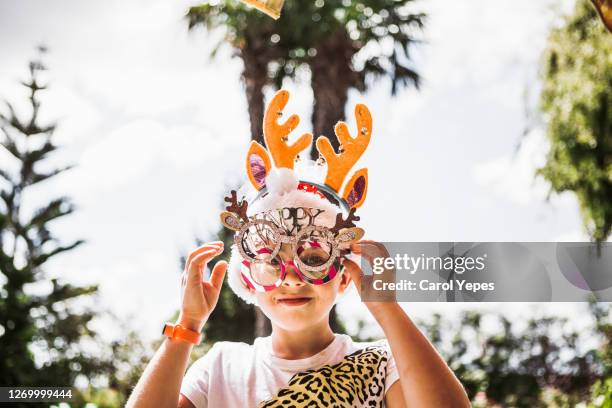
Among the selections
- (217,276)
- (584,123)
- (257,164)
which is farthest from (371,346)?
(584,123)

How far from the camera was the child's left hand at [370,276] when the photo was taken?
1317mm

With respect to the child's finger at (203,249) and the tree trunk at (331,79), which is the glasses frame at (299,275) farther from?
the tree trunk at (331,79)

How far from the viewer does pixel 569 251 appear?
342cm

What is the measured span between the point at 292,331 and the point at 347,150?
45cm

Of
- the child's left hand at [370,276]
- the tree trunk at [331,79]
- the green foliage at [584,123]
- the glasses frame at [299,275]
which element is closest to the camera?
the child's left hand at [370,276]

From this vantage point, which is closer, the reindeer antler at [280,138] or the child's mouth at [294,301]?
the child's mouth at [294,301]

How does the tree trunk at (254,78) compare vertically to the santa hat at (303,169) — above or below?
above

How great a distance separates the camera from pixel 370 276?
4.39 ft

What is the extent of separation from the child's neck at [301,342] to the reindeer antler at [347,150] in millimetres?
344

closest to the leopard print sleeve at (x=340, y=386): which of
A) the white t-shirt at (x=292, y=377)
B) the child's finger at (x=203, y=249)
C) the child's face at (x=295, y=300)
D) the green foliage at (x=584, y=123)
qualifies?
the white t-shirt at (x=292, y=377)

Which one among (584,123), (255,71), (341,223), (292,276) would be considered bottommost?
(292,276)

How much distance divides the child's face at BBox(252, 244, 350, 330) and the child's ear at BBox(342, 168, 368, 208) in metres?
0.23

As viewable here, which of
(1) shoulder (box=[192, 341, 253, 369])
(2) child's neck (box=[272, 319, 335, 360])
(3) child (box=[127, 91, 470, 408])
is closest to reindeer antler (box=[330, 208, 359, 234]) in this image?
(3) child (box=[127, 91, 470, 408])

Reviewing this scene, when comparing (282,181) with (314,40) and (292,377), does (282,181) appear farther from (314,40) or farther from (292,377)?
(314,40)
